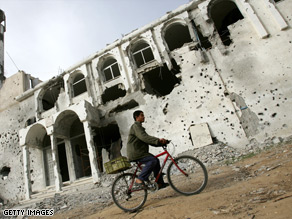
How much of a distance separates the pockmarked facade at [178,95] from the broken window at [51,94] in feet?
0.29

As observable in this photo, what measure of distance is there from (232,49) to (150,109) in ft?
17.0

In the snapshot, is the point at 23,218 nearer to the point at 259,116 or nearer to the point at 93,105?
the point at 93,105

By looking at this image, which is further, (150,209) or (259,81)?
(259,81)

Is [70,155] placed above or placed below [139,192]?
above


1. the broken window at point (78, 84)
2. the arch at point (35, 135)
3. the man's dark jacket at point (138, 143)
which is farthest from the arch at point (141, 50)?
the man's dark jacket at point (138, 143)

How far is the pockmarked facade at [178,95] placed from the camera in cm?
858

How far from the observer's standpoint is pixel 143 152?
12.4ft

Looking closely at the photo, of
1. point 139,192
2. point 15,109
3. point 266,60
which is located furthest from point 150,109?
point 15,109

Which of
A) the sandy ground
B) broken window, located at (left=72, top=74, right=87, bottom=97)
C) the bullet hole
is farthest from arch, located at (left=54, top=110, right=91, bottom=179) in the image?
the sandy ground

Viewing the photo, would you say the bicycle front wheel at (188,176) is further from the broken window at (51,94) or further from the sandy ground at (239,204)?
the broken window at (51,94)

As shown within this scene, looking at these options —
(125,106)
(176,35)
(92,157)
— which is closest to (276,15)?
(176,35)

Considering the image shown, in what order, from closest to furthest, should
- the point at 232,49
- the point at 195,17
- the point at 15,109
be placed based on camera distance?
the point at 232,49 → the point at 195,17 → the point at 15,109

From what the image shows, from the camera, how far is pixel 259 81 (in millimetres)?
8766

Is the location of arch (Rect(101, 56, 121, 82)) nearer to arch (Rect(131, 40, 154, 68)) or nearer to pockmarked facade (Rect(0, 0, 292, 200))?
pockmarked facade (Rect(0, 0, 292, 200))
